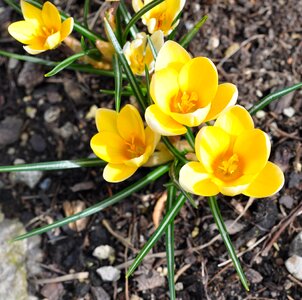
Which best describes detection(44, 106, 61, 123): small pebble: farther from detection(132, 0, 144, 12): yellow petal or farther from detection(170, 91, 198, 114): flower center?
detection(170, 91, 198, 114): flower center

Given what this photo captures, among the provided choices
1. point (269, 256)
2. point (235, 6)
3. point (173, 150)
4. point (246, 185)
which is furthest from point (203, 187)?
point (235, 6)

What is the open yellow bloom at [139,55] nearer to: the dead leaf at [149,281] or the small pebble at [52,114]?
the small pebble at [52,114]

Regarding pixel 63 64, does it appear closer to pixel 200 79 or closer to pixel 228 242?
pixel 200 79

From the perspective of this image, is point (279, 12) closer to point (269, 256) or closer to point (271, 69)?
point (271, 69)

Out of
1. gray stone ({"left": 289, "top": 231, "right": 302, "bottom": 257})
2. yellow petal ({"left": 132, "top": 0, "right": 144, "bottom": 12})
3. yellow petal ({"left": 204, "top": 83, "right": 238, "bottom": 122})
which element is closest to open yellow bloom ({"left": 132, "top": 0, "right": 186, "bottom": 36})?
yellow petal ({"left": 132, "top": 0, "right": 144, "bottom": 12})

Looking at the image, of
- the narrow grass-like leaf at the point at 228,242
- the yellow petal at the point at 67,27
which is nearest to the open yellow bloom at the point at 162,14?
the yellow petal at the point at 67,27

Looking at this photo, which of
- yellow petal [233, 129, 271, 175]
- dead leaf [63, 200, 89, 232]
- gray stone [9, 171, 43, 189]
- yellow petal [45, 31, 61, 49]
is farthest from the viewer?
gray stone [9, 171, 43, 189]

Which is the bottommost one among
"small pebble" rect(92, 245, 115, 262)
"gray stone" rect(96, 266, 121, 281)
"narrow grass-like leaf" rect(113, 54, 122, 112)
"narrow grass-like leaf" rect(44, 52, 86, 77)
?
"gray stone" rect(96, 266, 121, 281)
